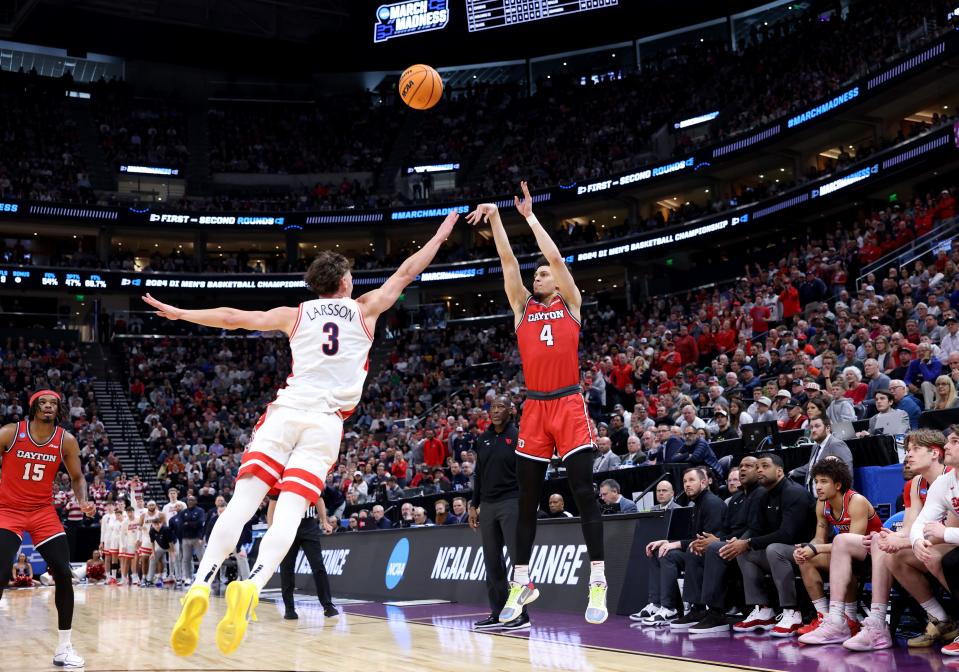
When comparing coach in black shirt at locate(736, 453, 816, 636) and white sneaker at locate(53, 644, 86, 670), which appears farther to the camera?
coach in black shirt at locate(736, 453, 816, 636)

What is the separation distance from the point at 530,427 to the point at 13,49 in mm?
49051

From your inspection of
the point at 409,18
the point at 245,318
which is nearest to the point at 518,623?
the point at 245,318

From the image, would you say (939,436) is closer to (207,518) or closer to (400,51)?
(207,518)

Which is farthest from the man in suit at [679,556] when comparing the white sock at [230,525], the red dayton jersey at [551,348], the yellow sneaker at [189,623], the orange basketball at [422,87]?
the orange basketball at [422,87]

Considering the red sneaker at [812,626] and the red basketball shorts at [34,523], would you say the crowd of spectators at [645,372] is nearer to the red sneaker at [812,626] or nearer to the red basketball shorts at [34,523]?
the red sneaker at [812,626]

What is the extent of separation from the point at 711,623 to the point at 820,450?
7.16ft

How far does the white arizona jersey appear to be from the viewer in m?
5.78

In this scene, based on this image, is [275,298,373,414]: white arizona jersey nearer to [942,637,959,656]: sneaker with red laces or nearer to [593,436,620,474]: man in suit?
[942,637,959,656]: sneaker with red laces

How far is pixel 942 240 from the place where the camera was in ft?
69.0

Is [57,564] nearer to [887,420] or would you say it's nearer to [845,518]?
[845,518]

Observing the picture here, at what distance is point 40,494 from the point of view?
25.5 ft

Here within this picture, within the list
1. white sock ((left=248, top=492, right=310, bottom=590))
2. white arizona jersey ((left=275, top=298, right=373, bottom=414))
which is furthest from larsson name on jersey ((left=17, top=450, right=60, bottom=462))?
white sock ((left=248, top=492, right=310, bottom=590))

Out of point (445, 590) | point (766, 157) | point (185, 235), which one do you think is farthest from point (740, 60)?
point (445, 590)

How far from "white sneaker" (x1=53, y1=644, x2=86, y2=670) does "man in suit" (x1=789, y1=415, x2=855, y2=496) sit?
659 cm
